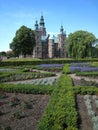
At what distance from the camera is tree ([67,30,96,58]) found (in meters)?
57.3

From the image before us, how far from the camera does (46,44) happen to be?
355 ft

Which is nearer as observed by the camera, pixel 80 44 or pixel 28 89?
pixel 28 89

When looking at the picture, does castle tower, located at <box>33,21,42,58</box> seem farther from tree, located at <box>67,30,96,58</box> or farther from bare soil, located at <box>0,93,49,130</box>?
bare soil, located at <box>0,93,49,130</box>

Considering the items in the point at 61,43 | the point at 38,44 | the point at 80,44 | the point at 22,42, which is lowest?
the point at 80,44

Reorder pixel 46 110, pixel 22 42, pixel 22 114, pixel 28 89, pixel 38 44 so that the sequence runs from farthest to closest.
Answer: pixel 38 44
pixel 22 42
pixel 28 89
pixel 22 114
pixel 46 110

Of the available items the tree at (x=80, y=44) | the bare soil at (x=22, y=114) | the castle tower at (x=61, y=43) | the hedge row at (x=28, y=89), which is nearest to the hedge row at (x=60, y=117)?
the bare soil at (x=22, y=114)

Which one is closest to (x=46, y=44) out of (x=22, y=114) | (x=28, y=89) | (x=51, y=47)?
(x=51, y=47)

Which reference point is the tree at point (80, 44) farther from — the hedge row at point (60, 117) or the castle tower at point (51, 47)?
the hedge row at point (60, 117)

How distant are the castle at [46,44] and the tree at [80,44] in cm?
4306

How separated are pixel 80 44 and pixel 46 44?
50.8 meters

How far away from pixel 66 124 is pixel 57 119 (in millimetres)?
289

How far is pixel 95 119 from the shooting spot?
8.61 meters

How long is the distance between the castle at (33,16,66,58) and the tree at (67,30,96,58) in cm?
4306

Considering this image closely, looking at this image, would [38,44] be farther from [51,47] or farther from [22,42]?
[22,42]
